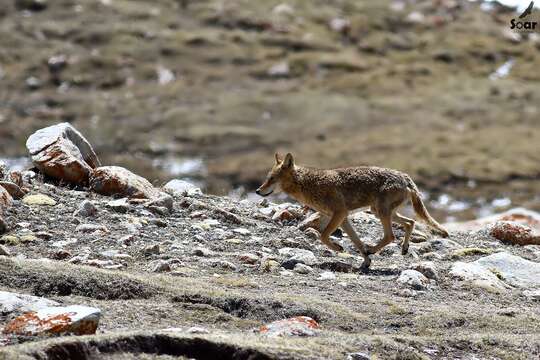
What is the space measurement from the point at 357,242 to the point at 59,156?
481 centimetres

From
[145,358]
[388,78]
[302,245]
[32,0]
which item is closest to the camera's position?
[145,358]

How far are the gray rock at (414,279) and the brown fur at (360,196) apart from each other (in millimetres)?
1488

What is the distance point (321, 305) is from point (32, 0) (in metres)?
68.3

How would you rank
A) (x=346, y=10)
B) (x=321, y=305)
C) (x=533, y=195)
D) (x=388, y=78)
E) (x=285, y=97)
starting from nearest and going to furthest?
(x=321, y=305) → (x=533, y=195) → (x=285, y=97) → (x=388, y=78) → (x=346, y=10)

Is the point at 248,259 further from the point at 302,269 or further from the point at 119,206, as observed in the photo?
the point at 119,206

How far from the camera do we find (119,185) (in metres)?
15.2

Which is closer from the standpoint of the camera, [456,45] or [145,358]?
[145,358]

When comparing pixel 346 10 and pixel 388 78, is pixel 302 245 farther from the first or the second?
pixel 346 10

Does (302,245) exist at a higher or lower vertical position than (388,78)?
higher

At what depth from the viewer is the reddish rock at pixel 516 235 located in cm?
1619

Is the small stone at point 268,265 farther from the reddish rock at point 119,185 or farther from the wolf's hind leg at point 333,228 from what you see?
the reddish rock at point 119,185

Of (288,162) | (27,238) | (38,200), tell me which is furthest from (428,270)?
(38,200)

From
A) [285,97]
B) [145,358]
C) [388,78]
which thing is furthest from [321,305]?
[388,78]

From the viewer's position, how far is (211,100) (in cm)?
6328
